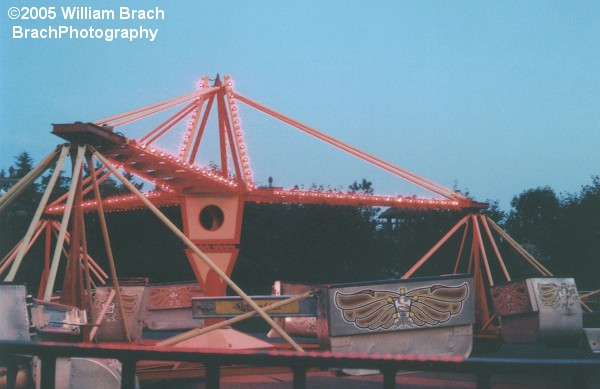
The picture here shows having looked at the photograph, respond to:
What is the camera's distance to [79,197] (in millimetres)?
11469

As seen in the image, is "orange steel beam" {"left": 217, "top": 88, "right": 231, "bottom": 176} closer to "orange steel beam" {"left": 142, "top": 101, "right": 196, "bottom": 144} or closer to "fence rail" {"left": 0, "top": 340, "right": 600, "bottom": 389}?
"orange steel beam" {"left": 142, "top": 101, "right": 196, "bottom": 144}

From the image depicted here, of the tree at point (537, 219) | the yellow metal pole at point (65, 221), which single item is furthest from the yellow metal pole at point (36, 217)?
the tree at point (537, 219)

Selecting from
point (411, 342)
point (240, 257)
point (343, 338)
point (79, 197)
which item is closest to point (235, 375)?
point (343, 338)

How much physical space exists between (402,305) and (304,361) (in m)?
8.18

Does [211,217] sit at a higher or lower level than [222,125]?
lower

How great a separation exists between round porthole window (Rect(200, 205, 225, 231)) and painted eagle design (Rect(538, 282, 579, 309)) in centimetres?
769

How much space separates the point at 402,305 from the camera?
11312 millimetres

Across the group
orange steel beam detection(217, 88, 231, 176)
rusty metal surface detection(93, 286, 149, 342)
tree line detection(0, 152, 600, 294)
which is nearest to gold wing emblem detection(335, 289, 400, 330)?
rusty metal surface detection(93, 286, 149, 342)

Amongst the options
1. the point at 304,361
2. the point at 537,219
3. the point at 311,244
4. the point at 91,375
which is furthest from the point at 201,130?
the point at 537,219

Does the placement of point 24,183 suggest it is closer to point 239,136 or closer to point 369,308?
point 369,308

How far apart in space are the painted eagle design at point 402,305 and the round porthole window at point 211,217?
6968mm

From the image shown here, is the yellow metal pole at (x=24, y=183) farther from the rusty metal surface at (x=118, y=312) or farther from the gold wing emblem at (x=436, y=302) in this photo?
the gold wing emblem at (x=436, y=302)

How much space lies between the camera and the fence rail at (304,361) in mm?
3182

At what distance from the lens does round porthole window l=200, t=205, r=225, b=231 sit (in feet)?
57.5
